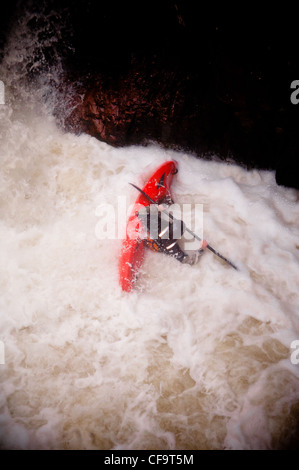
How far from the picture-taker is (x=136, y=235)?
3143 mm

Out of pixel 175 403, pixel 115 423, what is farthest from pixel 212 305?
pixel 115 423

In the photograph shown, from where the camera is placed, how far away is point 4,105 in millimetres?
4039

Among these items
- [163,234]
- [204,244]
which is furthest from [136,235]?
[204,244]

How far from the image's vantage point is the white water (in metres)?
2.38

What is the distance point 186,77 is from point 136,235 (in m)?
2.29

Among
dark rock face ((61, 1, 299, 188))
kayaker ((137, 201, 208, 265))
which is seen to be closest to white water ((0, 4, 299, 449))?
kayaker ((137, 201, 208, 265))

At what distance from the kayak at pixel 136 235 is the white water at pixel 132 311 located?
0.17 metres

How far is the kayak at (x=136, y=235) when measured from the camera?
3.05m

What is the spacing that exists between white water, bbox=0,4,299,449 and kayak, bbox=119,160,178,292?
17 centimetres

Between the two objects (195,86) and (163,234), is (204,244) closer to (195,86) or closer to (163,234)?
(163,234)

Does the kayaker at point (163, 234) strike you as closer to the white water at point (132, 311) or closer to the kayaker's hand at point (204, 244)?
the kayaker's hand at point (204, 244)
